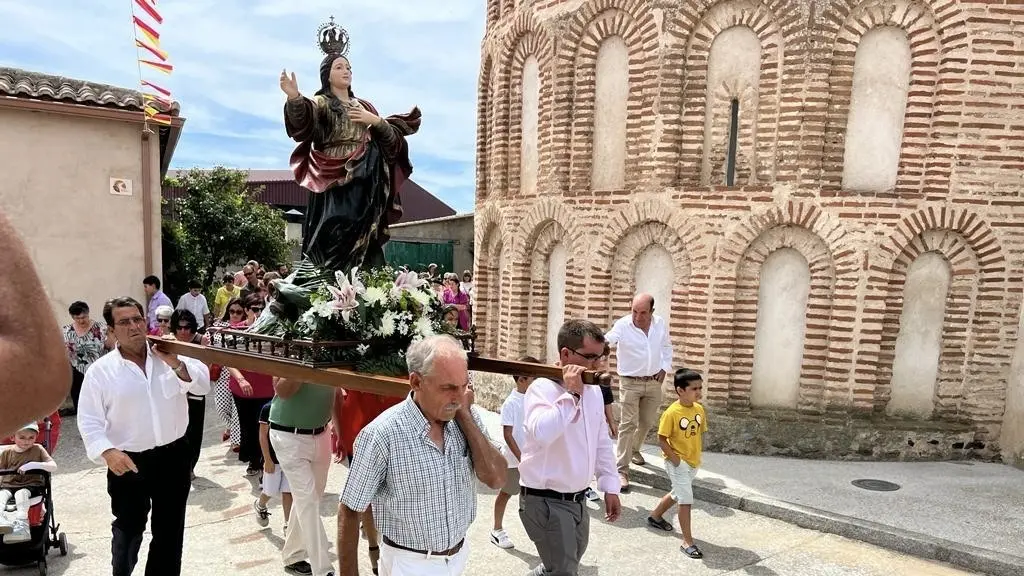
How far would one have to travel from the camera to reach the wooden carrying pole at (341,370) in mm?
2998

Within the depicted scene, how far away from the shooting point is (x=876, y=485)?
280 inches

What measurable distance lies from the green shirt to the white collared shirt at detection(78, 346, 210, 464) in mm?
674

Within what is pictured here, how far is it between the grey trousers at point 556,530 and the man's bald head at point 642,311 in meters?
3.45

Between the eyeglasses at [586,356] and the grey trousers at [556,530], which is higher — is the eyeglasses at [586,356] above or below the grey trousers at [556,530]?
above

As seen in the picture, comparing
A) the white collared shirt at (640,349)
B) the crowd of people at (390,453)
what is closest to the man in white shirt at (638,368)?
the white collared shirt at (640,349)

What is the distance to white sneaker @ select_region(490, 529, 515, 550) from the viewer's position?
221 inches

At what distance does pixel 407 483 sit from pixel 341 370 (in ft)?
2.39

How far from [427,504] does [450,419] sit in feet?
1.20

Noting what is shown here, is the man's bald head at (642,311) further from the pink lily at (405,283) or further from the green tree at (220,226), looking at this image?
the green tree at (220,226)

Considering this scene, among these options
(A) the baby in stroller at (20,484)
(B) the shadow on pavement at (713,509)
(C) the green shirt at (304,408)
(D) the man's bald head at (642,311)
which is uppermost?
(D) the man's bald head at (642,311)

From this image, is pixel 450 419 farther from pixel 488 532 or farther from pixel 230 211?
pixel 230 211

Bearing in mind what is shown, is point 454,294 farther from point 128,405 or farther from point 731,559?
point 128,405

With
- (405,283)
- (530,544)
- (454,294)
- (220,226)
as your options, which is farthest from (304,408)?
(220,226)

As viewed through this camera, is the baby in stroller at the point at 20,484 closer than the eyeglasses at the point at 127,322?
No
